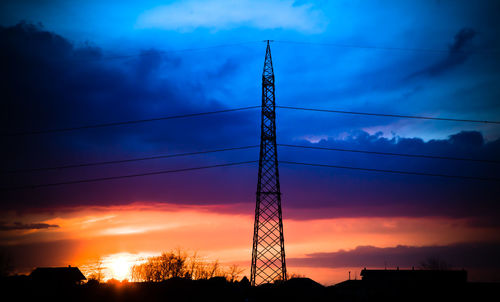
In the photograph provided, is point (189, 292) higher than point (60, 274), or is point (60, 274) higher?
point (189, 292)

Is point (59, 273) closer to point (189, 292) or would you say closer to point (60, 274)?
point (60, 274)

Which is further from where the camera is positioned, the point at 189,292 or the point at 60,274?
the point at 60,274

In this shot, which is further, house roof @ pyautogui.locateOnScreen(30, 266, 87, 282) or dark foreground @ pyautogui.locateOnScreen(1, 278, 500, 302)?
house roof @ pyautogui.locateOnScreen(30, 266, 87, 282)

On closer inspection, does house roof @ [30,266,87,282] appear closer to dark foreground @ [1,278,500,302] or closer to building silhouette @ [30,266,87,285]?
building silhouette @ [30,266,87,285]

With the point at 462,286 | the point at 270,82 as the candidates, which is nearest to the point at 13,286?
the point at 270,82

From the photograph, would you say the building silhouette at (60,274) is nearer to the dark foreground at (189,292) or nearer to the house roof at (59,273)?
the house roof at (59,273)

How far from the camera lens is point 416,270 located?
9969 cm

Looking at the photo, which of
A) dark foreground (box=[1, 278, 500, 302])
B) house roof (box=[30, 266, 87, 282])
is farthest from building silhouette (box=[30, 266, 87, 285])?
dark foreground (box=[1, 278, 500, 302])

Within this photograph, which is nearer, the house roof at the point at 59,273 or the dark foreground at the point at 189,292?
the dark foreground at the point at 189,292

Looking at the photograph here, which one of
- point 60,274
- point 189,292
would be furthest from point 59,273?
point 189,292

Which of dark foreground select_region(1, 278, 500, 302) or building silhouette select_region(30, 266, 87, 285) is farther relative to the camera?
building silhouette select_region(30, 266, 87, 285)

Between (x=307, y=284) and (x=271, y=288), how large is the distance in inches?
591

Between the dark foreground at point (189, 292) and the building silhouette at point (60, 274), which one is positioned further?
the building silhouette at point (60, 274)

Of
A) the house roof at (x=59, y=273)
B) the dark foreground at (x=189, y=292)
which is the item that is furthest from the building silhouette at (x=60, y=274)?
the dark foreground at (x=189, y=292)
